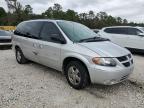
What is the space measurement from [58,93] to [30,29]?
9.38 ft

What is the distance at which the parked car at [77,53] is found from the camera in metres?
4.62

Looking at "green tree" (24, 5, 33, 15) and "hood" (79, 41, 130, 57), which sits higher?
"green tree" (24, 5, 33, 15)

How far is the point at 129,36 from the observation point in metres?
11.4

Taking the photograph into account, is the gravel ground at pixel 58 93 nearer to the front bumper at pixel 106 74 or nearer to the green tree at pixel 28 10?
the front bumper at pixel 106 74

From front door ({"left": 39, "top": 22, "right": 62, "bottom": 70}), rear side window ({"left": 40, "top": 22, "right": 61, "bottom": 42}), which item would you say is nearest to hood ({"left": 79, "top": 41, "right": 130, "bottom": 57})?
front door ({"left": 39, "top": 22, "right": 62, "bottom": 70})

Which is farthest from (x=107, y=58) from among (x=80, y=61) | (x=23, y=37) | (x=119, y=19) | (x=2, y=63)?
(x=119, y=19)

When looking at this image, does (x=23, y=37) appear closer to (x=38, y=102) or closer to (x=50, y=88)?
(x=50, y=88)

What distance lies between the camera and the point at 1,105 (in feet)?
14.0

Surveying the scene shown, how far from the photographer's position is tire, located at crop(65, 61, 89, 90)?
4859 mm

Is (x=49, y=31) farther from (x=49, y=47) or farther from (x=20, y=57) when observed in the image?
(x=20, y=57)

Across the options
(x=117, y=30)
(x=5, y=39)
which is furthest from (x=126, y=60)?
(x=5, y=39)

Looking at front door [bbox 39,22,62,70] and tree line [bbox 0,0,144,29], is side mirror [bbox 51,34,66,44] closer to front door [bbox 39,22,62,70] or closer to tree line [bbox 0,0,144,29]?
front door [bbox 39,22,62,70]

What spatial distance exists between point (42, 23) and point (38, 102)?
279 centimetres

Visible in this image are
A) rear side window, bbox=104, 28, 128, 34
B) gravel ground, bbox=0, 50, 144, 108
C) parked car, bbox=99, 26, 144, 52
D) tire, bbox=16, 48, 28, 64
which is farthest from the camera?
rear side window, bbox=104, 28, 128, 34
